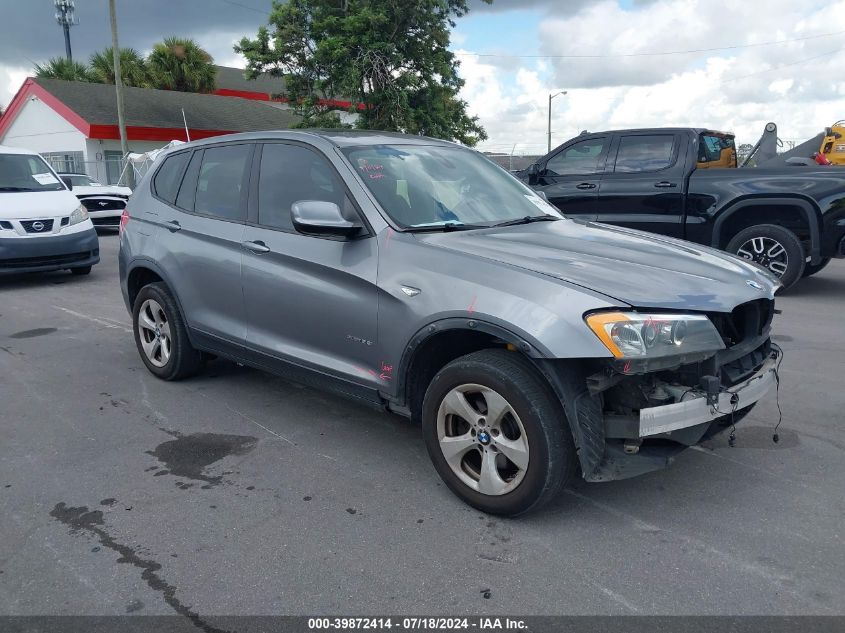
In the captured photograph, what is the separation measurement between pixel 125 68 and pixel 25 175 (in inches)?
1204

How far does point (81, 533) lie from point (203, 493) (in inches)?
23.1

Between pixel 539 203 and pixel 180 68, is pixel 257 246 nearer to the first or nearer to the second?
pixel 539 203

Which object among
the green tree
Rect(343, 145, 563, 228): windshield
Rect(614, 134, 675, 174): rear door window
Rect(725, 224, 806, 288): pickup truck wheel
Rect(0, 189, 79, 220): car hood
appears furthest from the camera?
the green tree

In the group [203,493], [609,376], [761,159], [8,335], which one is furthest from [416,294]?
[761,159]

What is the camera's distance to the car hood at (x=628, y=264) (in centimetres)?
310

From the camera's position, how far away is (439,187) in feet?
13.8

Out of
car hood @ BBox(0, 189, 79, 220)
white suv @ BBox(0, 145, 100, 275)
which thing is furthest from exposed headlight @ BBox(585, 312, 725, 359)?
car hood @ BBox(0, 189, 79, 220)

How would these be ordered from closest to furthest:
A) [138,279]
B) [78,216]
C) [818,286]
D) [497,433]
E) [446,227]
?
[497,433] → [446,227] → [138,279] → [818,286] → [78,216]

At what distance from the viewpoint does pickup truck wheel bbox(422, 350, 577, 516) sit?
3.03 metres

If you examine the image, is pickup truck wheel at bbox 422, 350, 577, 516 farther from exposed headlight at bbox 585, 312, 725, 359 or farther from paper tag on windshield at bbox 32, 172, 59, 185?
paper tag on windshield at bbox 32, 172, 59, 185

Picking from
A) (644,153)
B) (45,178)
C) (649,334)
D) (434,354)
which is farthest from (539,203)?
(45,178)

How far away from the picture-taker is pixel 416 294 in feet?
11.3

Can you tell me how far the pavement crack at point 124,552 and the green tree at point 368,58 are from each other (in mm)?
20861

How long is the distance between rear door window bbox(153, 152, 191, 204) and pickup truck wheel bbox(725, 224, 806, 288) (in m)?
6.20
